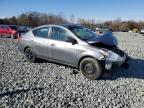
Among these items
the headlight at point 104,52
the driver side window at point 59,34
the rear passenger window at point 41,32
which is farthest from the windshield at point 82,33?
the rear passenger window at point 41,32

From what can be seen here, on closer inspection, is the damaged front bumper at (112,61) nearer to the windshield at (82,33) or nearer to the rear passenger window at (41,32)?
the windshield at (82,33)

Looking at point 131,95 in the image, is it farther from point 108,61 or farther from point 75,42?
point 75,42

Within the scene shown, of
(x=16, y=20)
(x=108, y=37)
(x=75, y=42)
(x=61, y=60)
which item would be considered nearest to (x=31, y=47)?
(x=61, y=60)

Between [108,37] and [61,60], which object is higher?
[108,37]

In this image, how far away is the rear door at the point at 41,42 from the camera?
937 centimetres

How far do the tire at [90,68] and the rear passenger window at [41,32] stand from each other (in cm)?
204

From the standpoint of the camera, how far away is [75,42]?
8383mm

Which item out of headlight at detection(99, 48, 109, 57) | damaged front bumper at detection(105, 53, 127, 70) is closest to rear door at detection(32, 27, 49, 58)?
headlight at detection(99, 48, 109, 57)

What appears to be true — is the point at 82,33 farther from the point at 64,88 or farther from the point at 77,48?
the point at 64,88

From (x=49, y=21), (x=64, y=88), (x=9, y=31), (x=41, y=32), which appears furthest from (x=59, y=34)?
(x=49, y=21)

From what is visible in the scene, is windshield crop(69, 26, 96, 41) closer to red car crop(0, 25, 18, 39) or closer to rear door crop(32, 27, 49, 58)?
rear door crop(32, 27, 49, 58)

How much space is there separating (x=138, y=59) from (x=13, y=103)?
25.6ft

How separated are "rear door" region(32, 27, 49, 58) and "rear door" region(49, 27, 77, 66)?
272 mm

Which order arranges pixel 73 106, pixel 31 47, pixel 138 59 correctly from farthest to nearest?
pixel 138 59
pixel 31 47
pixel 73 106
